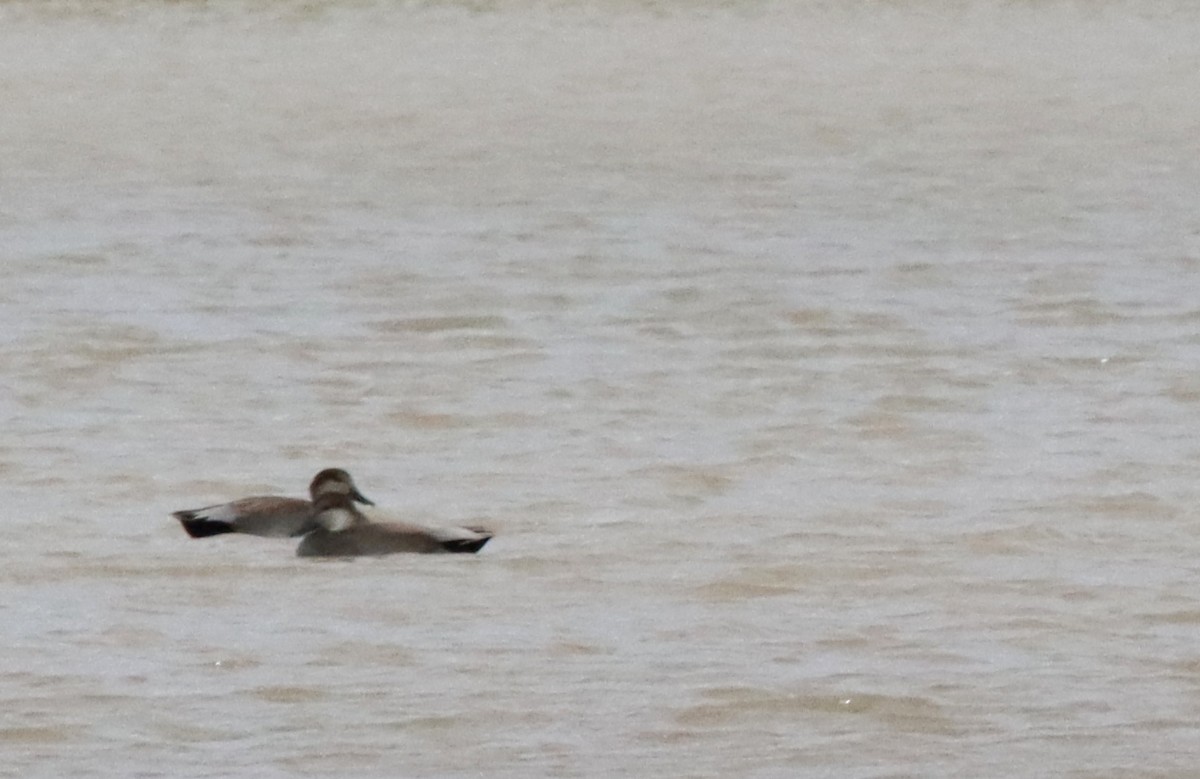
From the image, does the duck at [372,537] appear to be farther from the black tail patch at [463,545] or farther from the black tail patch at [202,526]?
the black tail patch at [202,526]

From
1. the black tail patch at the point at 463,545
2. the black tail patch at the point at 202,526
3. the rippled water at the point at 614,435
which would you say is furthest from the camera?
the black tail patch at the point at 202,526

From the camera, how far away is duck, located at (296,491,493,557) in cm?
721

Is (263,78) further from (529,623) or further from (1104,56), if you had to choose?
(529,623)

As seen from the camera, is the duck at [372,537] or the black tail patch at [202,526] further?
the black tail patch at [202,526]

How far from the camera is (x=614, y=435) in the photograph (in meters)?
8.86

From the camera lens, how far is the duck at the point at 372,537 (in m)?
7.21

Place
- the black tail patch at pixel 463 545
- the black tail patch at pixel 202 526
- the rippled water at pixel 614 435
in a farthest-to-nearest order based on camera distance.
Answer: the black tail patch at pixel 202 526, the black tail patch at pixel 463 545, the rippled water at pixel 614 435

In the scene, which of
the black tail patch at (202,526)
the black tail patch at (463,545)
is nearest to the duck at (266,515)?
the black tail patch at (202,526)

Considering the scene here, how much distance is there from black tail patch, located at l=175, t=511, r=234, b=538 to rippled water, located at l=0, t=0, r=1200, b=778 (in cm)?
4

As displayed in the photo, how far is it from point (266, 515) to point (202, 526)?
0.48 ft

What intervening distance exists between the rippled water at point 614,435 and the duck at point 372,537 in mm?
54

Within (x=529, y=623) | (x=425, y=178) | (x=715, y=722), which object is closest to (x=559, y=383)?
(x=529, y=623)

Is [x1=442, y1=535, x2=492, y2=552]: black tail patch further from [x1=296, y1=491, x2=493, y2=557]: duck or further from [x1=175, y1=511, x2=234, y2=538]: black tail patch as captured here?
[x1=175, y1=511, x2=234, y2=538]: black tail patch

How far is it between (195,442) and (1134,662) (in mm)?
3357
